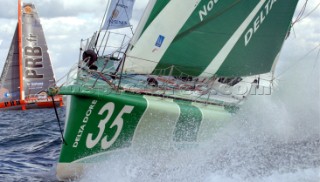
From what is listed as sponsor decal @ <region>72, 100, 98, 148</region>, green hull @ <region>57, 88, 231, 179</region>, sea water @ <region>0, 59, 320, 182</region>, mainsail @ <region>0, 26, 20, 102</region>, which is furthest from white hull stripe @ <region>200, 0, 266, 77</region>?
mainsail @ <region>0, 26, 20, 102</region>

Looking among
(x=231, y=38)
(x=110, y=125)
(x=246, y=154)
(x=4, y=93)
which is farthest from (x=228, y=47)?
(x=4, y=93)

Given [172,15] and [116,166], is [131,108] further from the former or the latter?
[172,15]

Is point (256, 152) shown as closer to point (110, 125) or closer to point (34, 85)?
point (110, 125)

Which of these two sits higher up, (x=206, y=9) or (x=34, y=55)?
(x=206, y=9)

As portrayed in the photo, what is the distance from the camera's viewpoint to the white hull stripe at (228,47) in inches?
415

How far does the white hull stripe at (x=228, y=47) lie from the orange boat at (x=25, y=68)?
89.6ft

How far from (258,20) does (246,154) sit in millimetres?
3085

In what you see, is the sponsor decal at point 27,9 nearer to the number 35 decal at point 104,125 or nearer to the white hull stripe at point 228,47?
the white hull stripe at point 228,47

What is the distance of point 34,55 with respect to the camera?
37.6 metres

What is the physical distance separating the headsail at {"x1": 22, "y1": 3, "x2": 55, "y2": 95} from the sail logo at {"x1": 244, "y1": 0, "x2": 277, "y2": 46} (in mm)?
27572

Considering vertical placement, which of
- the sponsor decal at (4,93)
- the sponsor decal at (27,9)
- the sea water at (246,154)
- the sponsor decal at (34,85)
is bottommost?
the sponsor decal at (4,93)

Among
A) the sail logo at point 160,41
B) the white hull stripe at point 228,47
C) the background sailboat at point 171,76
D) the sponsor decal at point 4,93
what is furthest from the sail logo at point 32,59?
the sail logo at point 160,41

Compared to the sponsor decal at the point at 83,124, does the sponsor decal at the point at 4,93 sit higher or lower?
lower

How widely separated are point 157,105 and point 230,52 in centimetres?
237
